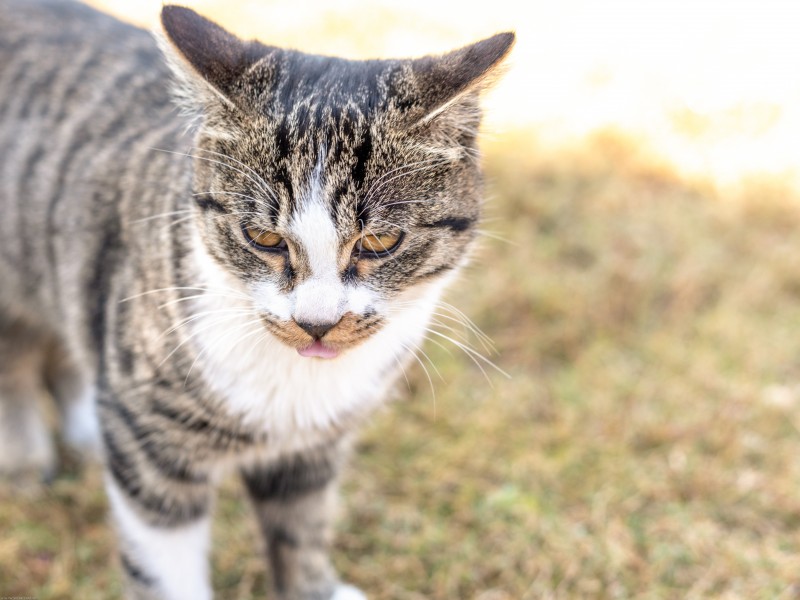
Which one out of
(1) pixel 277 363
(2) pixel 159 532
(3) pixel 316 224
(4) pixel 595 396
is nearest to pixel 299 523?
(2) pixel 159 532

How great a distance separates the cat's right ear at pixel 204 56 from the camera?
4.47 ft

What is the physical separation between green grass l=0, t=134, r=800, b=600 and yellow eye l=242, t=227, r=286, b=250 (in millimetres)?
716

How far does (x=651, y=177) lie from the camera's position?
3799mm

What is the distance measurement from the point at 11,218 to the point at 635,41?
4091 millimetres

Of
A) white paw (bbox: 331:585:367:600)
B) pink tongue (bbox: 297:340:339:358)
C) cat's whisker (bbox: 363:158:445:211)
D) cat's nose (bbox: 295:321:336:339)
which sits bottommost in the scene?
white paw (bbox: 331:585:367:600)

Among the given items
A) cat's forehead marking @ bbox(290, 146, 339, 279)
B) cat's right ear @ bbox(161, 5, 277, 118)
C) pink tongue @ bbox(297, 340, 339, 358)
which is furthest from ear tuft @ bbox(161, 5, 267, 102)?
pink tongue @ bbox(297, 340, 339, 358)

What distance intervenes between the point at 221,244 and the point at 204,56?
1.08ft

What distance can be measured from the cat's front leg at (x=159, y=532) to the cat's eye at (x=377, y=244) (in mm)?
685

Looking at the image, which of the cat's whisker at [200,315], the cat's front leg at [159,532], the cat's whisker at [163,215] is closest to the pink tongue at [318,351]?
the cat's whisker at [200,315]

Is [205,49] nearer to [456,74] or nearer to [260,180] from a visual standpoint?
[260,180]

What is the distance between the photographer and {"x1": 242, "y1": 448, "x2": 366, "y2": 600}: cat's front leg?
1954 millimetres

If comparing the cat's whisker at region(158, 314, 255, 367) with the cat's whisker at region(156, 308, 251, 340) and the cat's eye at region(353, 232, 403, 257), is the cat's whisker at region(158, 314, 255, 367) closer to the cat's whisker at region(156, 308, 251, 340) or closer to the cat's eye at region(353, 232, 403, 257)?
the cat's whisker at region(156, 308, 251, 340)

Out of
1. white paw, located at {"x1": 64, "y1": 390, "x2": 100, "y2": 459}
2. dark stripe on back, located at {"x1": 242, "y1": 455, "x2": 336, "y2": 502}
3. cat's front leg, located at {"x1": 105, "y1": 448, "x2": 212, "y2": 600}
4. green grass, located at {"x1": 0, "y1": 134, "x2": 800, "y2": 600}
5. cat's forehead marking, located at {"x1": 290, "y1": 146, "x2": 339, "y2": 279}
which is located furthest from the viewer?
white paw, located at {"x1": 64, "y1": 390, "x2": 100, "y2": 459}

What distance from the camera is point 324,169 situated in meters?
1.34
